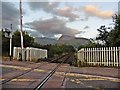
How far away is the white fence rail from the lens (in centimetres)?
2087

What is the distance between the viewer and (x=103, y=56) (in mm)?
21906

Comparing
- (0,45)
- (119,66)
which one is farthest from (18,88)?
(0,45)

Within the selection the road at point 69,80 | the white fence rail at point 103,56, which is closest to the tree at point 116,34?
the white fence rail at point 103,56

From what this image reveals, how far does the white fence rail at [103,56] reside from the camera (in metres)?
20.9

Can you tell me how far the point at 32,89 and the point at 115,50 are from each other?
12.8m

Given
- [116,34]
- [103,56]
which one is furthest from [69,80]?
[116,34]

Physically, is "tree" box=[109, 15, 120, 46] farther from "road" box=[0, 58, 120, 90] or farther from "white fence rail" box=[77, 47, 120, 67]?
"road" box=[0, 58, 120, 90]

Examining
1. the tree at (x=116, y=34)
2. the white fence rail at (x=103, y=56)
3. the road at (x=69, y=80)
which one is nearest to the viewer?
the road at (x=69, y=80)

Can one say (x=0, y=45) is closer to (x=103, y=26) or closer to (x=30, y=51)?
(x=30, y=51)

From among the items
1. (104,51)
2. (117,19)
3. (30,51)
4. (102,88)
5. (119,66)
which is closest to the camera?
(102,88)

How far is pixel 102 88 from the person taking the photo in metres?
9.88

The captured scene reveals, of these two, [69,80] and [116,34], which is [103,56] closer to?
[116,34]

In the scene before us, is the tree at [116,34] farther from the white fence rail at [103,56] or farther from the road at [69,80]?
the road at [69,80]

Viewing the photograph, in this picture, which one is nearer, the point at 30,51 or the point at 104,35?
the point at 30,51
